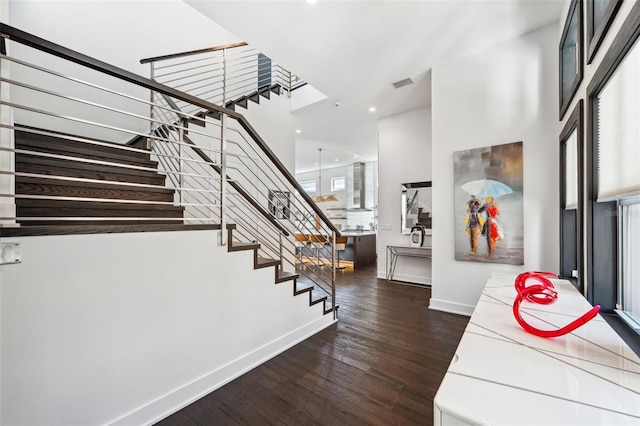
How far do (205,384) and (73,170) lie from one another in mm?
2022

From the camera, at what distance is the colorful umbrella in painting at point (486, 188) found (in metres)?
3.26

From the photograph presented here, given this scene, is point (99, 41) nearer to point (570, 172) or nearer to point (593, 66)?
point (593, 66)

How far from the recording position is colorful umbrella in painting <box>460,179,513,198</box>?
3258 mm

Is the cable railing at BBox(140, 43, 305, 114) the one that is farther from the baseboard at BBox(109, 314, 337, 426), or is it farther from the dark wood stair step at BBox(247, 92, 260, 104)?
the baseboard at BBox(109, 314, 337, 426)

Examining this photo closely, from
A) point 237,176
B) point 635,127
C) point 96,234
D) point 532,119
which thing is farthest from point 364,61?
point 96,234

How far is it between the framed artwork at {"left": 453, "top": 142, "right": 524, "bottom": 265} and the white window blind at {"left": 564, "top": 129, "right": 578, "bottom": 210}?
0.45m

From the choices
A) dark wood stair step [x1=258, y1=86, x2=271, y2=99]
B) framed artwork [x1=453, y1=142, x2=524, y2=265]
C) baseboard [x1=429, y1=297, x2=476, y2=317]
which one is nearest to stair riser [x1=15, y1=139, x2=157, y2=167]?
dark wood stair step [x1=258, y1=86, x2=271, y2=99]

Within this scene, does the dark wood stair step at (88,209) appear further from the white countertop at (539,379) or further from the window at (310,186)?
the window at (310,186)

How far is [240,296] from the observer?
2172 millimetres

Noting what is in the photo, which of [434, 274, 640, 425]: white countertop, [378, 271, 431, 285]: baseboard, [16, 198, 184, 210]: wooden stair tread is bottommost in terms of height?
[378, 271, 431, 285]: baseboard

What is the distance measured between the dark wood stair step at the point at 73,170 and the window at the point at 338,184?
8.87 meters

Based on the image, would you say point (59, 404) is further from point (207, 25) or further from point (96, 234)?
point (207, 25)

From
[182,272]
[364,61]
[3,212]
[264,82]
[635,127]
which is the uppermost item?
[264,82]

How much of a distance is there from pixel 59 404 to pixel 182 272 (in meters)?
0.82
